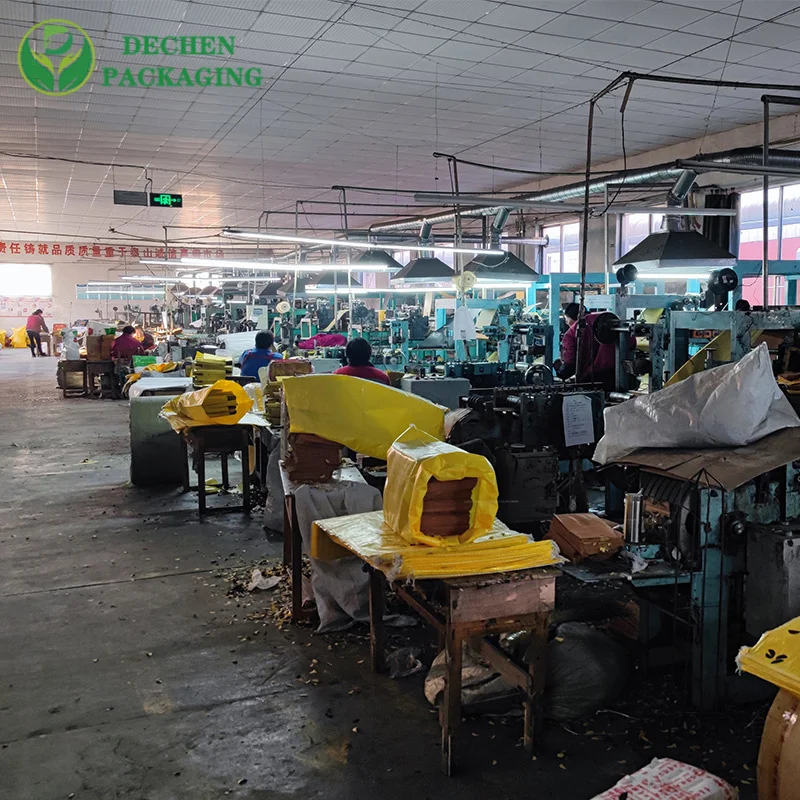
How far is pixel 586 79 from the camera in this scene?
6898 millimetres

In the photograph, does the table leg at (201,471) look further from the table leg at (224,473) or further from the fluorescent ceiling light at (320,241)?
the fluorescent ceiling light at (320,241)

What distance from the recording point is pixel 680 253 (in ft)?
22.1

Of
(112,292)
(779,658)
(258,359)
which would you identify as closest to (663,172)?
(258,359)

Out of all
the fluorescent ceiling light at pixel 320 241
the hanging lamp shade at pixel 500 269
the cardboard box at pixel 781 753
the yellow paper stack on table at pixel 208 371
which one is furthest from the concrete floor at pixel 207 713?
the hanging lamp shade at pixel 500 269

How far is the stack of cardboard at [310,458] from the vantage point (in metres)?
3.67

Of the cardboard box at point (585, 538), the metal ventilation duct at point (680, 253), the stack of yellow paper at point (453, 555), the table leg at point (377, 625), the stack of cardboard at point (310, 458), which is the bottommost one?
the table leg at point (377, 625)

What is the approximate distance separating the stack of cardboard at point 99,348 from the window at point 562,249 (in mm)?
8002

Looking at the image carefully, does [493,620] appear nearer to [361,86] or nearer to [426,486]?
[426,486]

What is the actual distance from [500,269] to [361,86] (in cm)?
296

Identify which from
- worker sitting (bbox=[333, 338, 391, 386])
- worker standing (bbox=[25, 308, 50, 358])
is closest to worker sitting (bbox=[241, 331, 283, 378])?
worker sitting (bbox=[333, 338, 391, 386])

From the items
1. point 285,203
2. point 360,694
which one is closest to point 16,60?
point 360,694

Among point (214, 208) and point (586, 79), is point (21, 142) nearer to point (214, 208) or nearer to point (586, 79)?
point (214, 208)

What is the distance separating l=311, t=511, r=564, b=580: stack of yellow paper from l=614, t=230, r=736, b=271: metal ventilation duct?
482cm

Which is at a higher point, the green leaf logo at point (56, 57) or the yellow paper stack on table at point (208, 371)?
the green leaf logo at point (56, 57)
